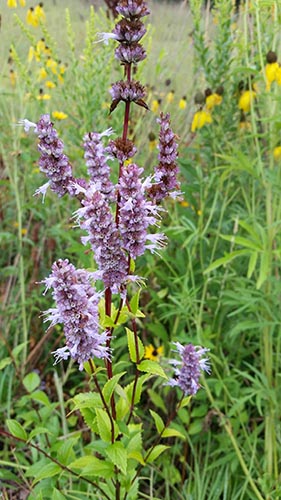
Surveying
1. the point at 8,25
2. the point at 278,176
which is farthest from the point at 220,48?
the point at 8,25

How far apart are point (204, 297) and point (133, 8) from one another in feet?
4.25

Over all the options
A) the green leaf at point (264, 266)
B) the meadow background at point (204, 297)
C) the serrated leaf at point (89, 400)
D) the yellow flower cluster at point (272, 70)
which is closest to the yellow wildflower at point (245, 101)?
the meadow background at point (204, 297)

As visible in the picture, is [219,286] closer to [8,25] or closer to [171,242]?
[171,242]

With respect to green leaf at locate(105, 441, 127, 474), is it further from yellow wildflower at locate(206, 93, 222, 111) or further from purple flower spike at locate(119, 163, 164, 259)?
yellow wildflower at locate(206, 93, 222, 111)

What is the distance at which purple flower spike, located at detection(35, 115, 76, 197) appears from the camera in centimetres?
93

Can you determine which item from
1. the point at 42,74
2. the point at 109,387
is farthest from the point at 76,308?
the point at 42,74

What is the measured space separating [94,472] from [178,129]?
2.03 metres

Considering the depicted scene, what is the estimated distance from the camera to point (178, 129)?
2.87 metres

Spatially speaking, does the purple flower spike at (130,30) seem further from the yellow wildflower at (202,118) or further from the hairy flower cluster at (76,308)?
the yellow wildflower at (202,118)

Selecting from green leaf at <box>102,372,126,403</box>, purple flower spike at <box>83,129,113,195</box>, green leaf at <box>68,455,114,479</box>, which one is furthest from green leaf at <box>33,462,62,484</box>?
purple flower spike at <box>83,129,113,195</box>

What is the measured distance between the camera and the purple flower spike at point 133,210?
2.81ft

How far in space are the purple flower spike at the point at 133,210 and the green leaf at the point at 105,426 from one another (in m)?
0.37

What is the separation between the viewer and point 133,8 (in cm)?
90

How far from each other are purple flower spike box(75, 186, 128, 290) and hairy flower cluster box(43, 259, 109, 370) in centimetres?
3
